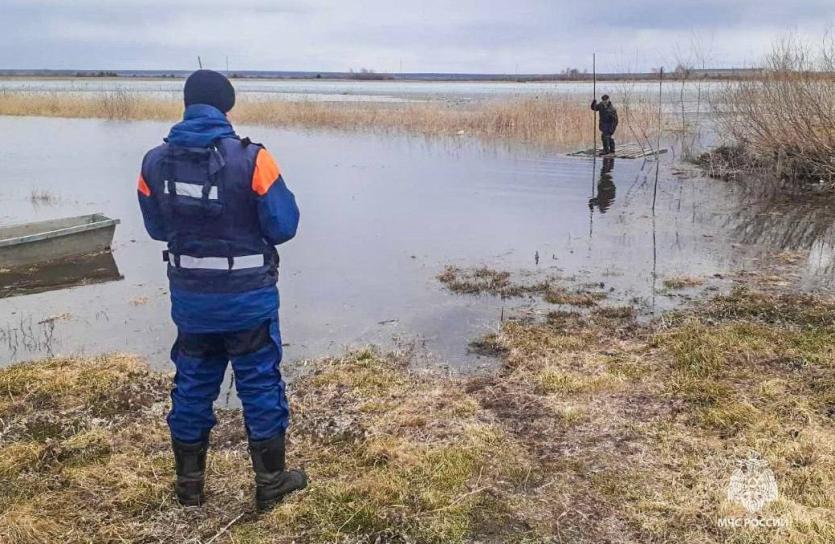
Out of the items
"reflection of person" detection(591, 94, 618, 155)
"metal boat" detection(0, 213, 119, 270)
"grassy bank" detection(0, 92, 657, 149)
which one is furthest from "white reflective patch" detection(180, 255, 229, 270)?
"grassy bank" detection(0, 92, 657, 149)

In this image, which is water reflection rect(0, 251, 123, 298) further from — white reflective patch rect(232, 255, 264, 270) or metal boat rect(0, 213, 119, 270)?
white reflective patch rect(232, 255, 264, 270)

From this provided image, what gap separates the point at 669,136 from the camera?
896 inches

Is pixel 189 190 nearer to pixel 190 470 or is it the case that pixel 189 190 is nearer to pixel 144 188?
pixel 144 188

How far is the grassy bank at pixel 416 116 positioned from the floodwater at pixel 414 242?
4.78 metres

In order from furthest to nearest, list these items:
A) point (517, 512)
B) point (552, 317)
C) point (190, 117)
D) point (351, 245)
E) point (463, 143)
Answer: point (463, 143), point (351, 245), point (552, 317), point (517, 512), point (190, 117)

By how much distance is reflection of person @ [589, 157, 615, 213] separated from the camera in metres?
11.8

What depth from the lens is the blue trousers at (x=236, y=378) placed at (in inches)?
115

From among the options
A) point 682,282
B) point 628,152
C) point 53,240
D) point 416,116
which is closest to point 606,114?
point 628,152

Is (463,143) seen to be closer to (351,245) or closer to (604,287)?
(351,245)

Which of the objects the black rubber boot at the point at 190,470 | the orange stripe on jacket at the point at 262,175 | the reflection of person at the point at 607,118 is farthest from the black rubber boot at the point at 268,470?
the reflection of person at the point at 607,118

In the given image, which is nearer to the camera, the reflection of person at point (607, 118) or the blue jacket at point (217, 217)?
the blue jacket at point (217, 217)

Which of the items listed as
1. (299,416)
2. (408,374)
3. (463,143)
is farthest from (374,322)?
(463,143)

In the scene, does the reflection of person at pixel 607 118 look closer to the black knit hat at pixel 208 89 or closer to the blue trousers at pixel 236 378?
the black knit hat at pixel 208 89

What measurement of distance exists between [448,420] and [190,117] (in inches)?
92.8
